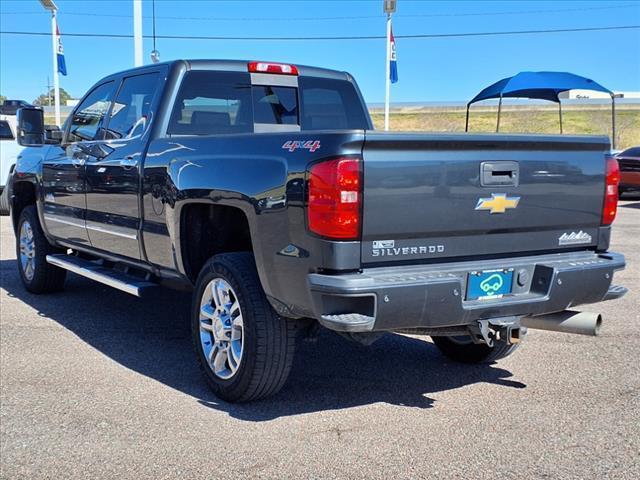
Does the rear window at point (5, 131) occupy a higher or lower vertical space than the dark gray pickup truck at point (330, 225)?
higher

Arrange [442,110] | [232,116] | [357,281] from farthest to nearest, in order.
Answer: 1. [442,110]
2. [232,116]
3. [357,281]

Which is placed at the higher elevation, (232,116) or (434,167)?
(232,116)

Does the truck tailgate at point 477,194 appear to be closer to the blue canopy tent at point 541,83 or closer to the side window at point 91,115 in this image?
the side window at point 91,115

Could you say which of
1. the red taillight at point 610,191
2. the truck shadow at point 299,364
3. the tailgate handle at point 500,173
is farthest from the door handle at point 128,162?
the red taillight at point 610,191

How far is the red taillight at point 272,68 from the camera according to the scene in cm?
559

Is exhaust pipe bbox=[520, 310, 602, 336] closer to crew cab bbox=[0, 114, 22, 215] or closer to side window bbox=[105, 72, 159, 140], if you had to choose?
side window bbox=[105, 72, 159, 140]

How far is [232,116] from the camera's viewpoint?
5457 millimetres

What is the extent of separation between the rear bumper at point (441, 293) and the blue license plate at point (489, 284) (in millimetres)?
28

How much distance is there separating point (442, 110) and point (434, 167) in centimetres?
5995

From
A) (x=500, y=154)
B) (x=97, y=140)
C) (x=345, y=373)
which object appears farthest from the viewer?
(x=97, y=140)

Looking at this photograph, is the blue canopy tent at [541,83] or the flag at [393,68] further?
the flag at [393,68]

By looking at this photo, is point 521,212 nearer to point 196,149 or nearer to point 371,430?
point 371,430

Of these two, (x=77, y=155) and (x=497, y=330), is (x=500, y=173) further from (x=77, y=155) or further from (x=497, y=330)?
(x=77, y=155)

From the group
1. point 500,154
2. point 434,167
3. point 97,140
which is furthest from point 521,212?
point 97,140
